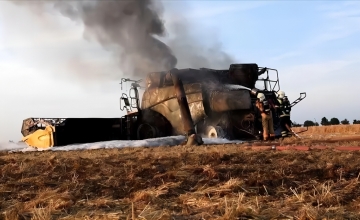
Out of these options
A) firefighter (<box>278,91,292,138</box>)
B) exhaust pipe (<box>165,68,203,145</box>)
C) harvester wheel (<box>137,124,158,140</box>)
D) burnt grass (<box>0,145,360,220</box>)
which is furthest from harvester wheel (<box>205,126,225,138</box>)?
burnt grass (<box>0,145,360,220</box>)

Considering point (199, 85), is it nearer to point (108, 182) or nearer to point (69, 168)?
point (69, 168)

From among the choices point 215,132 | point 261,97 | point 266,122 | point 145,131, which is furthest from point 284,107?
point 145,131

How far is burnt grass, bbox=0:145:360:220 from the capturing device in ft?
15.1

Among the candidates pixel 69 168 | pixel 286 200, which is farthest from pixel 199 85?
pixel 286 200

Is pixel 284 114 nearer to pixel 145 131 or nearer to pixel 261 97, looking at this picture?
pixel 261 97

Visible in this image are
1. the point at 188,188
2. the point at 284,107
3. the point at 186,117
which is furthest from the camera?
the point at 284,107

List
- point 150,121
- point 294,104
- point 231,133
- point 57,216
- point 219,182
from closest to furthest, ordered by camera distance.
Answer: point 57,216 → point 219,182 → point 231,133 → point 294,104 → point 150,121

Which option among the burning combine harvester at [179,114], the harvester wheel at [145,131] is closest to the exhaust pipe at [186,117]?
the burning combine harvester at [179,114]

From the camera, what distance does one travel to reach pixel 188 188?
6082 mm

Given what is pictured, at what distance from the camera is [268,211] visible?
446 centimetres

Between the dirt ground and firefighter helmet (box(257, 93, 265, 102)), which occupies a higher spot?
firefighter helmet (box(257, 93, 265, 102))

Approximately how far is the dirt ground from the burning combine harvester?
28.0 feet

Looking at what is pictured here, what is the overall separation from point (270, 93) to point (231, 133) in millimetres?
2936

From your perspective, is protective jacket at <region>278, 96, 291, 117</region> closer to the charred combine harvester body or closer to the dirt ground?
the charred combine harvester body
